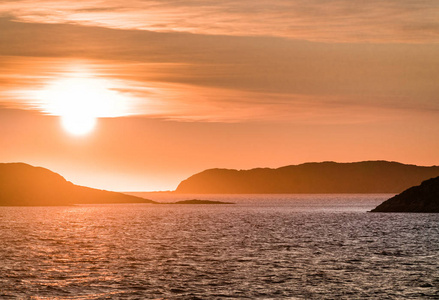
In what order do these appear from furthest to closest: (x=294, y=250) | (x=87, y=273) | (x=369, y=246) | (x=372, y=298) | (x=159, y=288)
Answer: (x=369, y=246)
(x=294, y=250)
(x=87, y=273)
(x=159, y=288)
(x=372, y=298)

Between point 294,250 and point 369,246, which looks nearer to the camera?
point 294,250

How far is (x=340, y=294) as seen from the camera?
48562 mm

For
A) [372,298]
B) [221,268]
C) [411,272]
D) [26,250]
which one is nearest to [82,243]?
[26,250]

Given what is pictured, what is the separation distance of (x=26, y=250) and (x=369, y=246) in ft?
150

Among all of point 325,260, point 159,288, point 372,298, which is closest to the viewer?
point 372,298

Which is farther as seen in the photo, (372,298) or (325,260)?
(325,260)

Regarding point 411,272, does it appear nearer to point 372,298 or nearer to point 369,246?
point 372,298

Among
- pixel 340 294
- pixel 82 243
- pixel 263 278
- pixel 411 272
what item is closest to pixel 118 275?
pixel 263 278

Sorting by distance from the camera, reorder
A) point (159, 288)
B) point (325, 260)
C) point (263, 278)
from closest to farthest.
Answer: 1. point (159, 288)
2. point (263, 278)
3. point (325, 260)

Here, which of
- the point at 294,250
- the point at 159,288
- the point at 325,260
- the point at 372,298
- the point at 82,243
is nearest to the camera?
the point at 372,298

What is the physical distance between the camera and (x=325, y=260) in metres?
71.4

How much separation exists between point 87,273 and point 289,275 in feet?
60.5

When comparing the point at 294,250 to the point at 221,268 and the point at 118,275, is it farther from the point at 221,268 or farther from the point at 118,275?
the point at 118,275

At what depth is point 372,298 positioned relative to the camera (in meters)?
46.8
